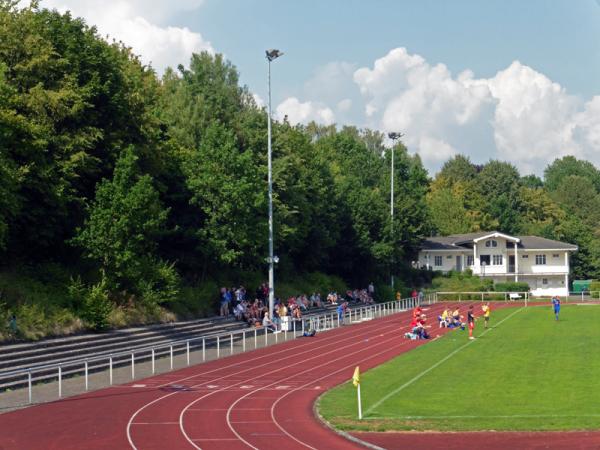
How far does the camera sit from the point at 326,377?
1205 inches

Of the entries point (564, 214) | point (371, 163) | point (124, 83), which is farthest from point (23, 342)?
point (564, 214)

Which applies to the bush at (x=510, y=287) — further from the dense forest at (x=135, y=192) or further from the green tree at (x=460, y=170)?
the green tree at (x=460, y=170)

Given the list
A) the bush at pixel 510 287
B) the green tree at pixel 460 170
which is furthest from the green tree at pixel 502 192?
the bush at pixel 510 287

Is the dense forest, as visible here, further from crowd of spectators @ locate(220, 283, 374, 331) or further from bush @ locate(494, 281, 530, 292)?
bush @ locate(494, 281, 530, 292)

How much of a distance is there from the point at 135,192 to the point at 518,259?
232 ft

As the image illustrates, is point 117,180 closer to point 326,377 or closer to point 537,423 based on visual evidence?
point 326,377

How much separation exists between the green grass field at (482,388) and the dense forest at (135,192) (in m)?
12.6

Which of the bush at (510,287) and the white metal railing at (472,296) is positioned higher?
the bush at (510,287)

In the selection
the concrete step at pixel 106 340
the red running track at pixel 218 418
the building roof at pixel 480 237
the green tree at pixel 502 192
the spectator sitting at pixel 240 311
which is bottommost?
the red running track at pixel 218 418

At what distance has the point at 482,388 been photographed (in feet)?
87.5

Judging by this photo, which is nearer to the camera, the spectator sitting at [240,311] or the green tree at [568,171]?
the spectator sitting at [240,311]

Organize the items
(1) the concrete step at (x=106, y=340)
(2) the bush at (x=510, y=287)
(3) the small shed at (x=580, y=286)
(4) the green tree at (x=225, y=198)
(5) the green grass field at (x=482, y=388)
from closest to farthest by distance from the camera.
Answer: (5) the green grass field at (x=482, y=388)
(1) the concrete step at (x=106, y=340)
(4) the green tree at (x=225, y=198)
(2) the bush at (x=510, y=287)
(3) the small shed at (x=580, y=286)

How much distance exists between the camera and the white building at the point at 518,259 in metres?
99.9

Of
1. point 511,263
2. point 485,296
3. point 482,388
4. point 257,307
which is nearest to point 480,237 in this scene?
point 511,263
